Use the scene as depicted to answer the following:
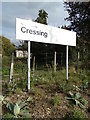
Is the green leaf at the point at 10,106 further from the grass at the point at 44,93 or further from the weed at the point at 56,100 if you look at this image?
Answer: the weed at the point at 56,100

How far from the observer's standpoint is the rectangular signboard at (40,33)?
647 cm

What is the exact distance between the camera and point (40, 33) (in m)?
7.17

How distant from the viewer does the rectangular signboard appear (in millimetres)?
6469

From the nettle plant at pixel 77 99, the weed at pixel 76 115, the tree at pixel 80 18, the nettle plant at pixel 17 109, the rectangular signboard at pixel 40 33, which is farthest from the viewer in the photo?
the tree at pixel 80 18

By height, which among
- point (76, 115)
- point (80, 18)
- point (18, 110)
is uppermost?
point (80, 18)

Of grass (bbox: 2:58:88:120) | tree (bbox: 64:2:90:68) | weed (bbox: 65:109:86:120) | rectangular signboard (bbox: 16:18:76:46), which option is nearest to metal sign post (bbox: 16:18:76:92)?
rectangular signboard (bbox: 16:18:76:46)

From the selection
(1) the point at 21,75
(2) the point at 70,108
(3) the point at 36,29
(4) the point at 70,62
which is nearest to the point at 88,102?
(2) the point at 70,108

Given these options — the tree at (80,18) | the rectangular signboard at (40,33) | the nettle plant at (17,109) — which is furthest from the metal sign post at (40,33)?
the tree at (80,18)

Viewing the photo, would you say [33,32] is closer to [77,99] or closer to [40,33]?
[40,33]

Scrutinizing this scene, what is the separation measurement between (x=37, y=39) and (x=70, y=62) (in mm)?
6753

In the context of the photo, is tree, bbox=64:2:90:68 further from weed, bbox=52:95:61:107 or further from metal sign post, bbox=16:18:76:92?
weed, bbox=52:95:61:107

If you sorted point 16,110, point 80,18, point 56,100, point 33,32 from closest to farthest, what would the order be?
point 16,110, point 56,100, point 33,32, point 80,18

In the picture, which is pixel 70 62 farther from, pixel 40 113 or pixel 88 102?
pixel 40 113

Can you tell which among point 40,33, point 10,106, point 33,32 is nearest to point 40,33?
point 40,33
